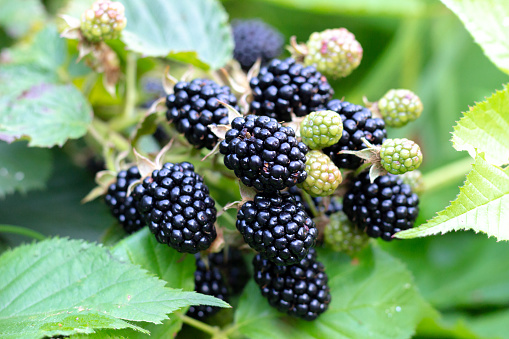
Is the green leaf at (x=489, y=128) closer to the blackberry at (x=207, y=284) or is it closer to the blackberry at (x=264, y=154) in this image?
the blackberry at (x=264, y=154)

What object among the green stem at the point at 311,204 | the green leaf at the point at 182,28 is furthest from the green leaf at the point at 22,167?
the green stem at the point at 311,204

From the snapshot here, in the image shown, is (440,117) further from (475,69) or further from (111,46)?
(111,46)

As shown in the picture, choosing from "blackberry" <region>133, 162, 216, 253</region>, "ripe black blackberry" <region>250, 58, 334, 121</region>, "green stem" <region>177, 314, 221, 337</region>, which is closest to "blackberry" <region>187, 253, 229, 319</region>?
"green stem" <region>177, 314, 221, 337</region>

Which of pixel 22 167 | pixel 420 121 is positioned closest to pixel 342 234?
pixel 22 167

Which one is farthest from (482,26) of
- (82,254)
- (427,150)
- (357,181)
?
(427,150)

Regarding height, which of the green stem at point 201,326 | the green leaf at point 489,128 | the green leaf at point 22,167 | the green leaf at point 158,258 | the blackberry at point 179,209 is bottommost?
the green leaf at point 22,167

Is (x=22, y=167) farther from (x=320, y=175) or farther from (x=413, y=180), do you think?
(x=413, y=180)

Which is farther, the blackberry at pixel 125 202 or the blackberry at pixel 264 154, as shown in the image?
the blackberry at pixel 125 202
